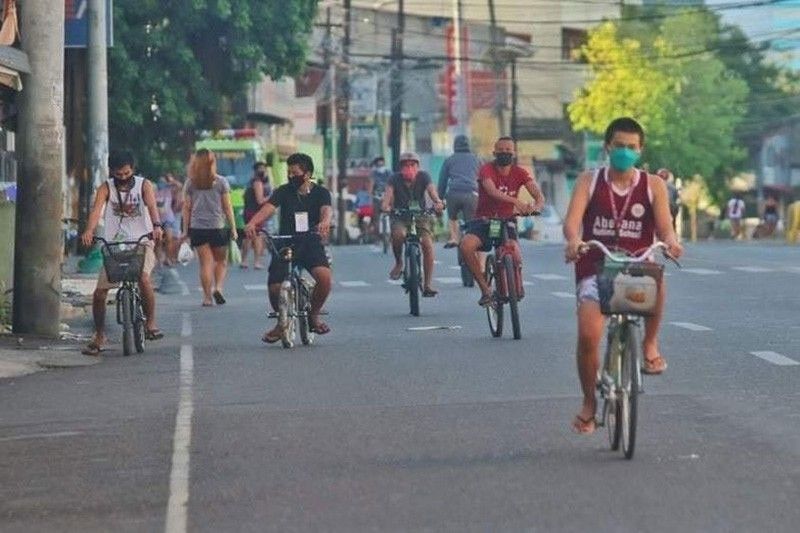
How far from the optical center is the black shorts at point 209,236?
26859 millimetres

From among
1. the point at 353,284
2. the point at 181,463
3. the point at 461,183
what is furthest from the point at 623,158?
the point at 353,284

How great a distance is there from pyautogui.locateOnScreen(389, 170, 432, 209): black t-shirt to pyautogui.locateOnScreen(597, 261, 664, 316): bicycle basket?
14462 millimetres

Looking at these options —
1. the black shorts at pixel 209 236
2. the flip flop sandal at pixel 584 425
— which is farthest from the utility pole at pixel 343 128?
the flip flop sandal at pixel 584 425

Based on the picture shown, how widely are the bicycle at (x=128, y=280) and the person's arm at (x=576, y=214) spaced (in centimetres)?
810

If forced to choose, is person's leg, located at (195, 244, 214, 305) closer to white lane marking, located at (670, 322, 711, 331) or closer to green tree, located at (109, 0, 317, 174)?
white lane marking, located at (670, 322, 711, 331)

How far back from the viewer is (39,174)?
2153 centimetres

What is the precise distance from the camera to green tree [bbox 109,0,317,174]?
1873 inches

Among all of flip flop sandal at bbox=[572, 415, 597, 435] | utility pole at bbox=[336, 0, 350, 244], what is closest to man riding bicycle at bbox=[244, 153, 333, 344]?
flip flop sandal at bbox=[572, 415, 597, 435]

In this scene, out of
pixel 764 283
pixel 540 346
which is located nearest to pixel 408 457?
pixel 540 346

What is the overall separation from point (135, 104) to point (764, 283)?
20477mm

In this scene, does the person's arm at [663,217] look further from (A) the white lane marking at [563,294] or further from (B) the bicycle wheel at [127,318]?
(A) the white lane marking at [563,294]

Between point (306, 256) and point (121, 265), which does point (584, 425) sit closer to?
point (121, 265)

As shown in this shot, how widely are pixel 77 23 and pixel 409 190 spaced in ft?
22.7

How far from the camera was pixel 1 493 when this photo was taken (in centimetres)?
1120
